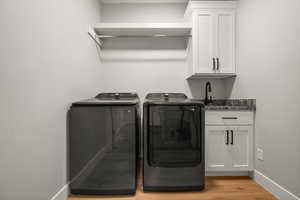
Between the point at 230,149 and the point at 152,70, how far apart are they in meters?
1.59

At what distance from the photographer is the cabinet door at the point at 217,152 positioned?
2287 millimetres

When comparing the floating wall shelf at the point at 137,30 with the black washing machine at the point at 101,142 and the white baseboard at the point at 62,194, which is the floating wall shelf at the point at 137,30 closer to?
the black washing machine at the point at 101,142

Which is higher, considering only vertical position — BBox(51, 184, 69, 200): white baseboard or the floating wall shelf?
the floating wall shelf

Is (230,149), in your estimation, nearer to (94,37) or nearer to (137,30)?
(137,30)

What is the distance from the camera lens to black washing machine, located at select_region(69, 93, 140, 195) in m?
1.85

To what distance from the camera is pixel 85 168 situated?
6.08 feet

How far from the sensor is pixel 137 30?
275 cm

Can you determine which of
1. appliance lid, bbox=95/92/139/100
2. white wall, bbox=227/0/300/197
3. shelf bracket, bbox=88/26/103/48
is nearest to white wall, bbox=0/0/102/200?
shelf bracket, bbox=88/26/103/48

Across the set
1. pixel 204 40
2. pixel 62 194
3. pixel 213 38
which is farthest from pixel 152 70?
pixel 62 194

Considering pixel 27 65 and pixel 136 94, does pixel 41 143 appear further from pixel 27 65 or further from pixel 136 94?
pixel 136 94

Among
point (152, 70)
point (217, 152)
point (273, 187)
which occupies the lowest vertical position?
point (273, 187)

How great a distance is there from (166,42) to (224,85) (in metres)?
1.14

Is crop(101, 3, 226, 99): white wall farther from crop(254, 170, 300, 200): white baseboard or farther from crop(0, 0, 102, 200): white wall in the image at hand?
crop(254, 170, 300, 200): white baseboard

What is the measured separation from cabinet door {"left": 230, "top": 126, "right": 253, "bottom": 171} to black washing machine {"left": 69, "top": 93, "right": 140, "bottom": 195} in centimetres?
122
